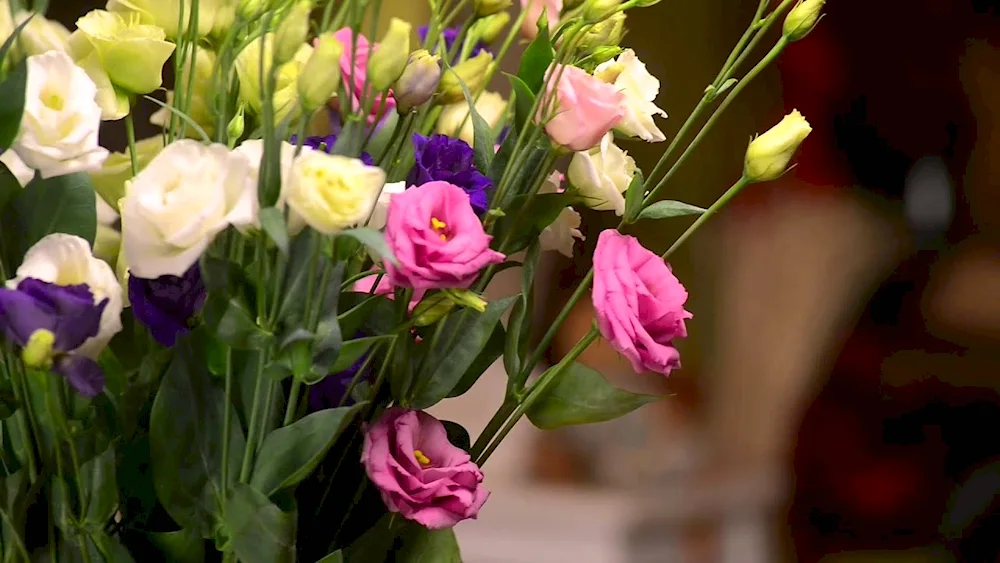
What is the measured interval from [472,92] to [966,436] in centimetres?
149

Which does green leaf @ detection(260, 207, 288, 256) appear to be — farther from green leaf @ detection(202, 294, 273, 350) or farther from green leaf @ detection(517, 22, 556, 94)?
green leaf @ detection(517, 22, 556, 94)

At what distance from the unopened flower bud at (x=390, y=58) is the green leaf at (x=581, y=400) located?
14 cm

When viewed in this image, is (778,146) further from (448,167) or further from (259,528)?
(259,528)

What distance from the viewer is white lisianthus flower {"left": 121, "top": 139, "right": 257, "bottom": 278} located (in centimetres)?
29

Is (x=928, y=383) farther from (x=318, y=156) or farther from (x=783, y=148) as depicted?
(x=318, y=156)

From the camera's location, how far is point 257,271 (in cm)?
33

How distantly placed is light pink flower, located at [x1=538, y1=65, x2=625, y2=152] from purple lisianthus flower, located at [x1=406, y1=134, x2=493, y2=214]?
34mm

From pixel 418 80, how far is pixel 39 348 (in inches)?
6.2

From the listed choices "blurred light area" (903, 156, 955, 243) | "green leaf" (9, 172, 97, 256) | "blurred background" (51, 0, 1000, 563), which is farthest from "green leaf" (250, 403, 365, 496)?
"blurred light area" (903, 156, 955, 243)

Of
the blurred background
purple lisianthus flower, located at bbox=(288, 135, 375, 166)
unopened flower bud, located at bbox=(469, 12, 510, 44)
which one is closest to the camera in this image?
purple lisianthus flower, located at bbox=(288, 135, 375, 166)

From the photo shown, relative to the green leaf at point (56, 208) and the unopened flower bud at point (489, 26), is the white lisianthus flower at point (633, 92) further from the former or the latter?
the green leaf at point (56, 208)

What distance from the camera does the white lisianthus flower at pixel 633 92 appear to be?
401 millimetres

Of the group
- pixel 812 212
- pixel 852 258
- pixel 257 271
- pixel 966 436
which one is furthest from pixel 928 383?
pixel 257 271

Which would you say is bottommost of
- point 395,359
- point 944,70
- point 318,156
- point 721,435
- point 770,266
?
point 721,435
